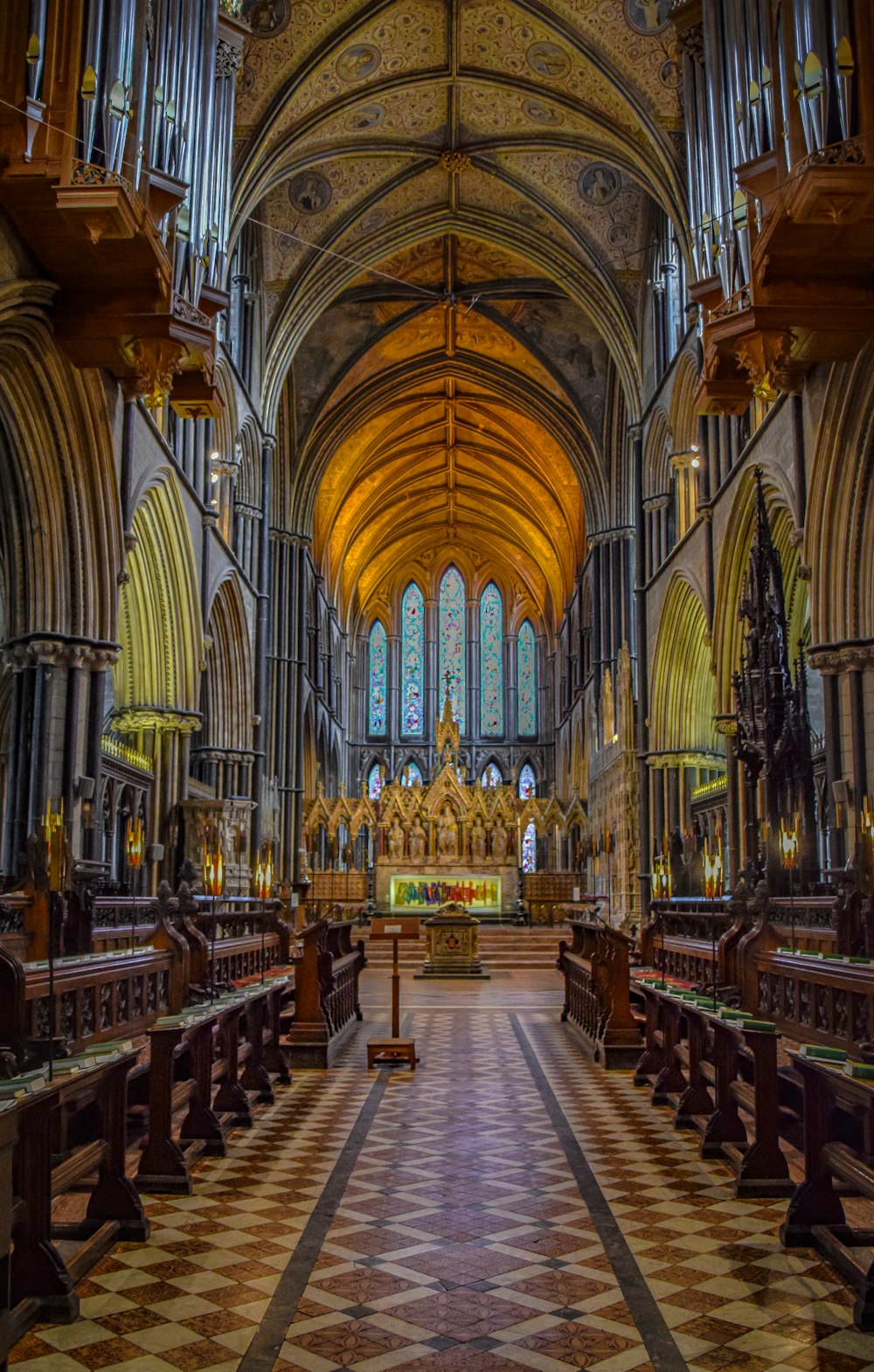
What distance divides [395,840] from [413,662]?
20.0 m

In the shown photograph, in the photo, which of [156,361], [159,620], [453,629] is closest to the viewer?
[156,361]

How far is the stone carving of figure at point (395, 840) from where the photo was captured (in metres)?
Answer: 29.7

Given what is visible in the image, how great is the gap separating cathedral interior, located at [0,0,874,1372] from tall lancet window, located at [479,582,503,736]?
46.8ft

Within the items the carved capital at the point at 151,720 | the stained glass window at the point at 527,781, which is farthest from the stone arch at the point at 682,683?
the stained glass window at the point at 527,781

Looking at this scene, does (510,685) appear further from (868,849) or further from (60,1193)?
(60,1193)

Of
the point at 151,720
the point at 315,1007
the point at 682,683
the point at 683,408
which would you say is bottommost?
the point at 315,1007

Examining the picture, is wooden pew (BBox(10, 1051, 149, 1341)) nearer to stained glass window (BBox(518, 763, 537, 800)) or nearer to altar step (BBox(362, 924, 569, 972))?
altar step (BBox(362, 924, 569, 972))

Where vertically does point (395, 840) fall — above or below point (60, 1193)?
above

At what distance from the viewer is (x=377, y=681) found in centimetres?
4881

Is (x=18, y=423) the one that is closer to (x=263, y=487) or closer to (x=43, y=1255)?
(x=43, y=1255)

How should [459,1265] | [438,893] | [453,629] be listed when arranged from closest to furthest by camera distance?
[459,1265] < [438,893] < [453,629]

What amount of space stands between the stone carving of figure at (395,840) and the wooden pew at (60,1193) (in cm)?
2432

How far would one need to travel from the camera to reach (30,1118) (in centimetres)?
399

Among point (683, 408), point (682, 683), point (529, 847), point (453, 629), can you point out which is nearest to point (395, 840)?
point (682, 683)
